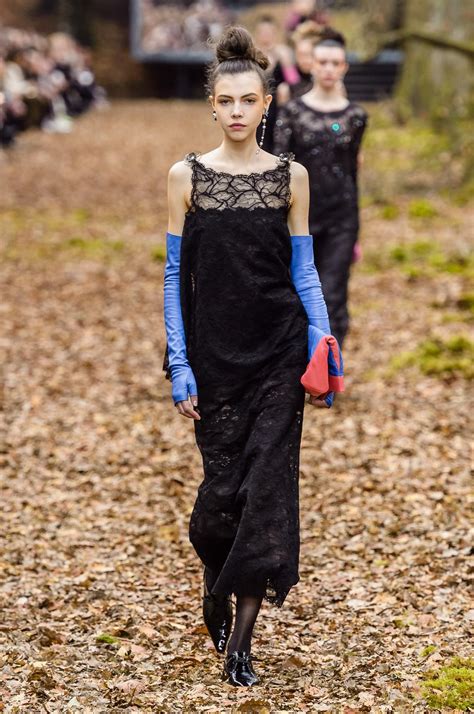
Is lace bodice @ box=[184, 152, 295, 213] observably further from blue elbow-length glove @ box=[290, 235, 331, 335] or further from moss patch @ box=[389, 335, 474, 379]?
moss patch @ box=[389, 335, 474, 379]

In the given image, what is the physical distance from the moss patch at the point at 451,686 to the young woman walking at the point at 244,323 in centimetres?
62

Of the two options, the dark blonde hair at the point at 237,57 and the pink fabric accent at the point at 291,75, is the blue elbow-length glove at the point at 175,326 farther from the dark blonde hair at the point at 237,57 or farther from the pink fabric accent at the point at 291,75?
the pink fabric accent at the point at 291,75

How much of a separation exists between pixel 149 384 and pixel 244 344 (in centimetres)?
456

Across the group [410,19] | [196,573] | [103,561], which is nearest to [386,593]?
[196,573]

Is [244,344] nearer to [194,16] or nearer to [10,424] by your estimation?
[10,424]

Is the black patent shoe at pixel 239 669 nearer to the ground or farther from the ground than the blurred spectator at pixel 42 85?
farther from the ground

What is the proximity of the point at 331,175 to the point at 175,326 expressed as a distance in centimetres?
320

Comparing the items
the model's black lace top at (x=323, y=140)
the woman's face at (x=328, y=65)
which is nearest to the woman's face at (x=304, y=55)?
the woman's face at (x=328, y=65)

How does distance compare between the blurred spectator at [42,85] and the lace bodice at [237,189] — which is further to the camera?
the blurred spectator at [42,85]

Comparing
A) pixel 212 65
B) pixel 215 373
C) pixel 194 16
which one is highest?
pixel 212 65

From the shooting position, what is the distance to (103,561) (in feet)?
18.4

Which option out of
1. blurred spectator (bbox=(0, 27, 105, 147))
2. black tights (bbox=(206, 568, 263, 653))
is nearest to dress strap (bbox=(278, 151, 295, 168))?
black tights (bbox=(206, 568, 263, 653))

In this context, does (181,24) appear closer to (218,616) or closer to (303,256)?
(303,256)

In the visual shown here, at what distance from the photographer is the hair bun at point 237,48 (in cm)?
411
